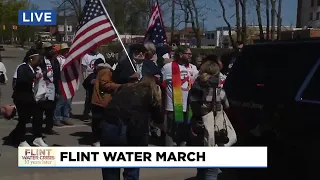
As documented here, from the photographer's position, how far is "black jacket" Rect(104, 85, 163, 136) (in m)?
4.91

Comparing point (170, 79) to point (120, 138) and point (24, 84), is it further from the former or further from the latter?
point (120, 138)

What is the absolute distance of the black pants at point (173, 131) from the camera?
7.94 meters

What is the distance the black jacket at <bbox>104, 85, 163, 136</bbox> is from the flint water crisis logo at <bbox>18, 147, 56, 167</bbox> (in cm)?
97

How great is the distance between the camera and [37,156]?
5723 millimetres

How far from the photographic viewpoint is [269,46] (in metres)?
5.69

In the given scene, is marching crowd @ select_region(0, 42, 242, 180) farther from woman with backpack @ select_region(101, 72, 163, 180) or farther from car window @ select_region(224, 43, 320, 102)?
car window @ select_region(224, 43, 320, 102)

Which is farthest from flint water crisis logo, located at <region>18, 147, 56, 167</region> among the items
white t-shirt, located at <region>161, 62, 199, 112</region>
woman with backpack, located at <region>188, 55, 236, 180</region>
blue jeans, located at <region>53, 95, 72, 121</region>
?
blue jeans, located at <region>53, 95, 72, 121</region>

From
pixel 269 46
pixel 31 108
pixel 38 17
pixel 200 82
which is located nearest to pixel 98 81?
pixel 31 108

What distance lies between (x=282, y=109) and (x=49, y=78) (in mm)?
4742

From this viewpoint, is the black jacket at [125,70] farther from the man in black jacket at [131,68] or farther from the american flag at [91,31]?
the american flag at [91,31]

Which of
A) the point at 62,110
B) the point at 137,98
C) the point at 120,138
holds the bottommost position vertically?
the point at 62,110

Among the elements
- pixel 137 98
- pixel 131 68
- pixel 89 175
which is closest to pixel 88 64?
pixel 89 175

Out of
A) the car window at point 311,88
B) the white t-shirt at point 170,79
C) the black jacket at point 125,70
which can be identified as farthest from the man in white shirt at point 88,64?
the car window at point 311,88

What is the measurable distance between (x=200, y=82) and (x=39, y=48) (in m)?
3.66
